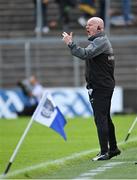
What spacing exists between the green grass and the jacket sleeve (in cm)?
159

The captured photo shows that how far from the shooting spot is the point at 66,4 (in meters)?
29.3

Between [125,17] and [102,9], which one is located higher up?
[102,9]

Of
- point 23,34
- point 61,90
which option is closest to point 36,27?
point 23,34

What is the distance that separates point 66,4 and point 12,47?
7.61ft

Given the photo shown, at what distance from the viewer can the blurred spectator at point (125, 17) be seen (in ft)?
95.7

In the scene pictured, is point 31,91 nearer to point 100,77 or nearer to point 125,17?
point 125,17

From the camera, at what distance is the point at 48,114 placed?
12227 mm

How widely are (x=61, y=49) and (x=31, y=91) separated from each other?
2.06m

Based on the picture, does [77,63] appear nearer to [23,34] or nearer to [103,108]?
[23,34]

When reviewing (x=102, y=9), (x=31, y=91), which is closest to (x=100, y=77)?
(x=31, y=91)

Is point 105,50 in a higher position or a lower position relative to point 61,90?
higher

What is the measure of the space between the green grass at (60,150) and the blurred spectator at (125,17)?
5.37 m

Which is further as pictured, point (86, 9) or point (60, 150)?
point (86, 9)

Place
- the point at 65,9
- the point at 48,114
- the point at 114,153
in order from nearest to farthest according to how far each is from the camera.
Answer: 1. the point at 48,114
2. the point at 114,153
3. the point at 65,9
